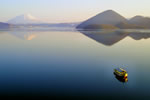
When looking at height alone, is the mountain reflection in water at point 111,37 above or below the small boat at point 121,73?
above

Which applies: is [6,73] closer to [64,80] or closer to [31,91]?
[31,91]

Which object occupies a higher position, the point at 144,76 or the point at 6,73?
the point at 6,73

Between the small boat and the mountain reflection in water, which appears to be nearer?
the small boat

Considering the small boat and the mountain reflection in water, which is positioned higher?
the mountain reflection in water

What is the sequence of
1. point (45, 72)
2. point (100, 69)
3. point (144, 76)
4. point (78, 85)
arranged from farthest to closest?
point (100, 69) → point (45, 72) → point (144, 76) → point (78, 85)

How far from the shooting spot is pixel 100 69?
21203 millimetres

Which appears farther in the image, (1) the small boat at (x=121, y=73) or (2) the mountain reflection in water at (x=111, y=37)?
(2) the mountain reflection in water at (x=111, y=37)

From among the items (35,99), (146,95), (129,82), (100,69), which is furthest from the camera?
(100,69)

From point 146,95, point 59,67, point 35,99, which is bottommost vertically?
point 146,95

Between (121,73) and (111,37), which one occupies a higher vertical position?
(111,37)

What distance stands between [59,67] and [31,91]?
27.5 ft

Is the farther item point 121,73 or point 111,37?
point 111,37

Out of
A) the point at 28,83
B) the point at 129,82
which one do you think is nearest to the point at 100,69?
the point at 129,82

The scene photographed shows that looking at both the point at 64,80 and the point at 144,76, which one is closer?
the point at 64,80
